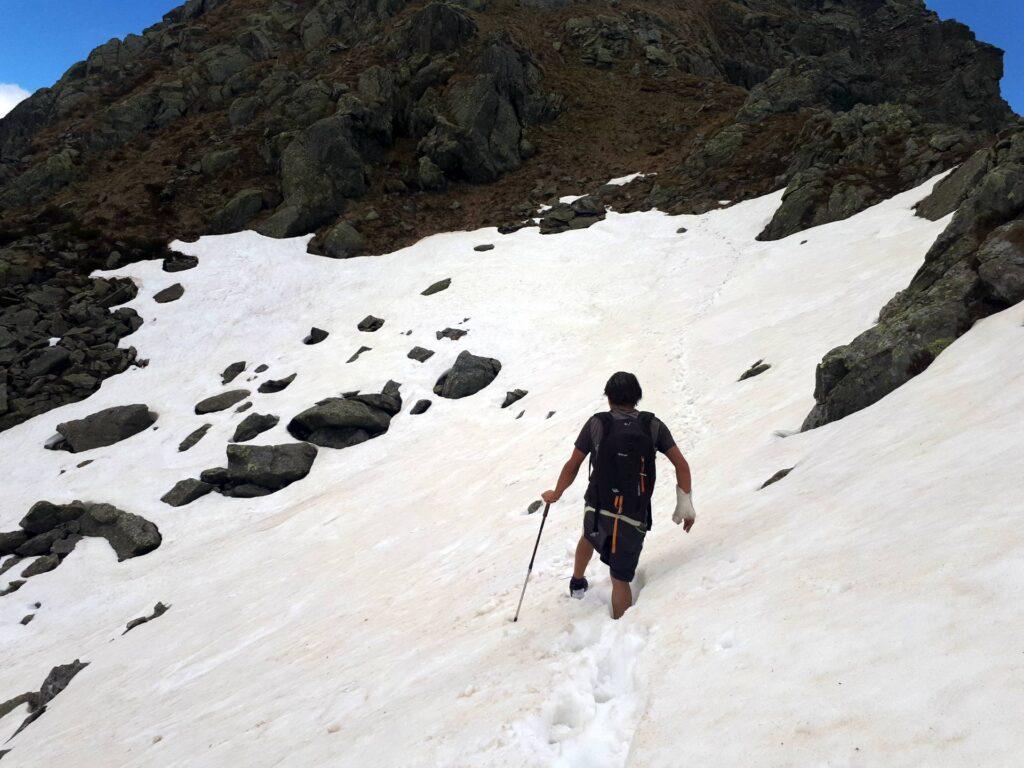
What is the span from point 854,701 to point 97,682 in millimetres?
11518

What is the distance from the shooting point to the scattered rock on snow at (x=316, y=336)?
1024 inches

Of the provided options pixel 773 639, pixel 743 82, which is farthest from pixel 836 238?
pixel 743 82

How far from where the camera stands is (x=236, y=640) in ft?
31.2

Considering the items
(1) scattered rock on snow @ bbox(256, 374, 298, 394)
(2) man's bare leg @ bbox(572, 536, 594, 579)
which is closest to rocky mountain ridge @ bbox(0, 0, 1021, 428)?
(1) scattered rock on snow @ bbox(256, 374, 298, 394)

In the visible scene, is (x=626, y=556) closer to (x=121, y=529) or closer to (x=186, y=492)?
(x=121, y=529)

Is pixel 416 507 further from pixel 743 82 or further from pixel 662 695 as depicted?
pixel 743 82

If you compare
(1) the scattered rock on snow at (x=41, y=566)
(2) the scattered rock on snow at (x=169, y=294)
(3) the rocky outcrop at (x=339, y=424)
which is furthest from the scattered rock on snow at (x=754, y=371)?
(2) the scattered rock on snow at (x=169, y=294)

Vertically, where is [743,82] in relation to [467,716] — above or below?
above

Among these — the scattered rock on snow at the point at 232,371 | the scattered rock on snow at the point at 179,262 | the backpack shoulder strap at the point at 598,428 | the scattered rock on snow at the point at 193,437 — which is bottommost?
the backpack shoulder strap at the point at 598,428

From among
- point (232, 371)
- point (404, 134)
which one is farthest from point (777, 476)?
point (404, 134)

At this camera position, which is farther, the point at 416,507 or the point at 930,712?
the point at 416,507

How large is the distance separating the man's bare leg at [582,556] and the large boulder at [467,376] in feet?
45.7

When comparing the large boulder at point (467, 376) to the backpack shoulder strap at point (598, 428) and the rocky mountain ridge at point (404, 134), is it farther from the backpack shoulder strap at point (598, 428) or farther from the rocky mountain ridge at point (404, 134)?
the backpack shoulder strap at point (598, 428)

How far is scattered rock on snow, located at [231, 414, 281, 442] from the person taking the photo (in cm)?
1953
